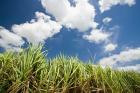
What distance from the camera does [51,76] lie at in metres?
6.93

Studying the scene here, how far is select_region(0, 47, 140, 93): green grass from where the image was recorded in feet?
21.8

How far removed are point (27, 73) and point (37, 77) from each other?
320 millimetres

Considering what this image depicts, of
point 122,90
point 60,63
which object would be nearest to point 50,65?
point 60,63

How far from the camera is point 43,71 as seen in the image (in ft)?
23.2

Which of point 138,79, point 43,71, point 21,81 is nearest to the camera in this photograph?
point 21,81

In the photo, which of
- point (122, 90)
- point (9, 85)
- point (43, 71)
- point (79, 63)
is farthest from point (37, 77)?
point (122, 90)

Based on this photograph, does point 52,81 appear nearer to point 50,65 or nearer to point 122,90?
point 50,65

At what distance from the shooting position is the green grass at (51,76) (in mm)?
6641

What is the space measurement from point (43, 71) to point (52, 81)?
41cm

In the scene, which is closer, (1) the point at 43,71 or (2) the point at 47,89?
(2) the point at 47,89

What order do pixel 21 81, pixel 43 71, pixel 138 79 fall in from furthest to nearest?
pixel 138 79, pixel 43 71, pixel 21 81

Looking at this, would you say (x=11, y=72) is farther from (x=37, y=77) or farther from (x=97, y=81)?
(x=97, y=81)

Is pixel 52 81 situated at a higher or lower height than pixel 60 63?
lower

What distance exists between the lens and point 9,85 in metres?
6.62
